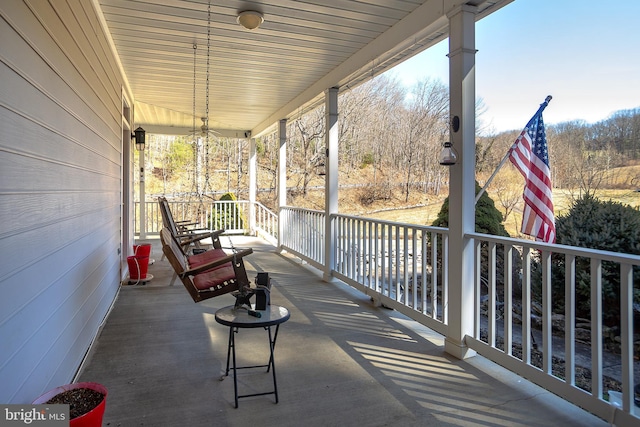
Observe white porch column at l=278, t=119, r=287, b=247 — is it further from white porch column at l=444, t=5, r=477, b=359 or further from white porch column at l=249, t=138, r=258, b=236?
white porch column at l=444, t=5, r=477, b=359

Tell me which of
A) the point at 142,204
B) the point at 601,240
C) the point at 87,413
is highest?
the point at 142,204

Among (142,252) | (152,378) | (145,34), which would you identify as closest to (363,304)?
(152,378)

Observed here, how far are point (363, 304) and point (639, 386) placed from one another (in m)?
2.31

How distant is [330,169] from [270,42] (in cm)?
178

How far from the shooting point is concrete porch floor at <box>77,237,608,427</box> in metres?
2.14

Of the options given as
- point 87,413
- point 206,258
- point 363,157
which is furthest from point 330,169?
point 363,157

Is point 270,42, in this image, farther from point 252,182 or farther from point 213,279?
point 252,182

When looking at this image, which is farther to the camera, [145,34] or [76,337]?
[145,34]

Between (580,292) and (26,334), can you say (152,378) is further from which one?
(580,292)

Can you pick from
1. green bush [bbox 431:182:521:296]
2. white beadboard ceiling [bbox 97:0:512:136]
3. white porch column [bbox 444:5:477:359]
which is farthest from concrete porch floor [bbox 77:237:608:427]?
white beadboard ceiling [bbox 97:0:512:136]

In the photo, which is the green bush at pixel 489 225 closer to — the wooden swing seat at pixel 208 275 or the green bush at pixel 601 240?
the green bush at pixel 601 240

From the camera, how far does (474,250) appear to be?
2.93 m

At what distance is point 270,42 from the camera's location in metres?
4.17

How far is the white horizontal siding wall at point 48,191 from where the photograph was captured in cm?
153
